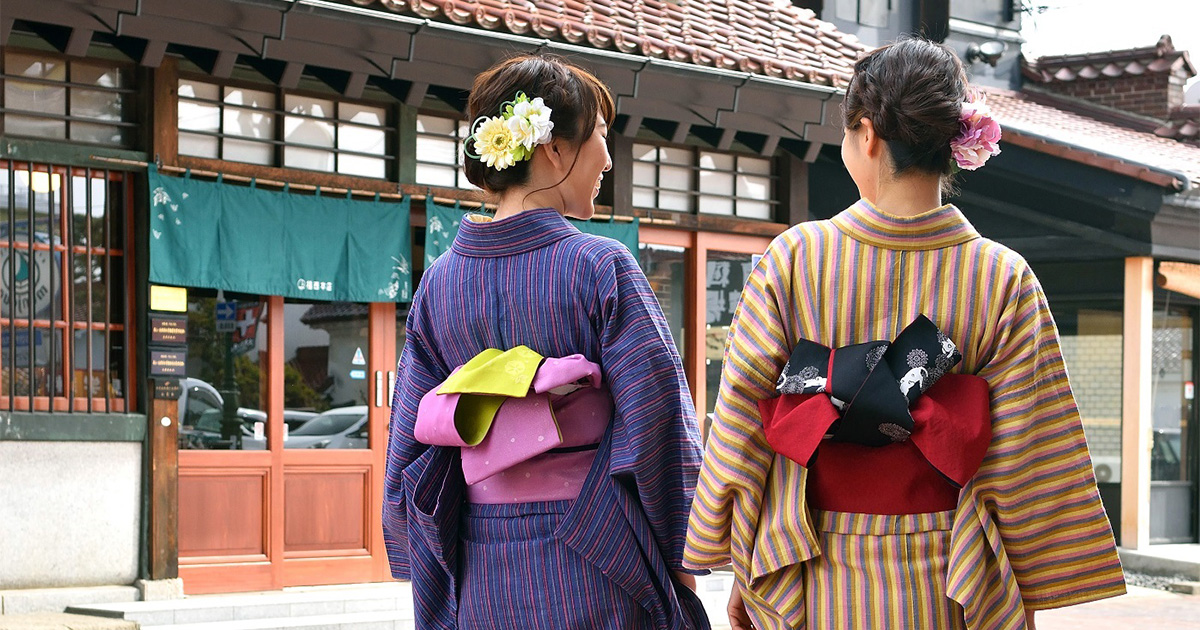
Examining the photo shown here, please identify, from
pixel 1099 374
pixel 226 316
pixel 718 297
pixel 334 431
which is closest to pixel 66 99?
pixel 226 316

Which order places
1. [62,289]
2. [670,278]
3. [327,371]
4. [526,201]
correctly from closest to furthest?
1. [526,201]
2. [62,289]
3. [327,371]
4. [670,278]

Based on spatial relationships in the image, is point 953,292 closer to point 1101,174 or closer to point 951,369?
point 951,369

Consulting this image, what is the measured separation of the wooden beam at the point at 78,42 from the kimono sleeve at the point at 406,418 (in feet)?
16.6

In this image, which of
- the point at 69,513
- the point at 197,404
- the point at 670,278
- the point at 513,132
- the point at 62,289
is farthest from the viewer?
the point at 670,278

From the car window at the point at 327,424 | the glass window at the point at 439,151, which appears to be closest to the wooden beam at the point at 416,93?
the glass window at the point at 439,151

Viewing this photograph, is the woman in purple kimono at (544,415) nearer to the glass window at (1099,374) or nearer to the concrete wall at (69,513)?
the concrete wall at (69,513)

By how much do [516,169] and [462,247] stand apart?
24 cm

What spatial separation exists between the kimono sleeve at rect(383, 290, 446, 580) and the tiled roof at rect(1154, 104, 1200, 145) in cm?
1424

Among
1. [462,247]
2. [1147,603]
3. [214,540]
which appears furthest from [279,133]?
[1147,603]

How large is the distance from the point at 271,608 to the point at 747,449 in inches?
239

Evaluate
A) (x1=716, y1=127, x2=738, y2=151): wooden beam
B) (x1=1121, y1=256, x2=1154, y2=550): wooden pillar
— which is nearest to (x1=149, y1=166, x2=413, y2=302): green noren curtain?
(x1=716, y1=127, x2=738, y2=151): wooden beam

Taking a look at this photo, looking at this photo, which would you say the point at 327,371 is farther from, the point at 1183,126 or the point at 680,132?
the point at 1183,126

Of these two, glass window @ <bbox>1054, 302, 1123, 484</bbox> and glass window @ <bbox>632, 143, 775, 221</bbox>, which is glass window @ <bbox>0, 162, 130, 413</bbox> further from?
glass window @ <bbox>1054, 302, 1123, 484</bbox>

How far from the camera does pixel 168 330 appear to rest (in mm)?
8273
